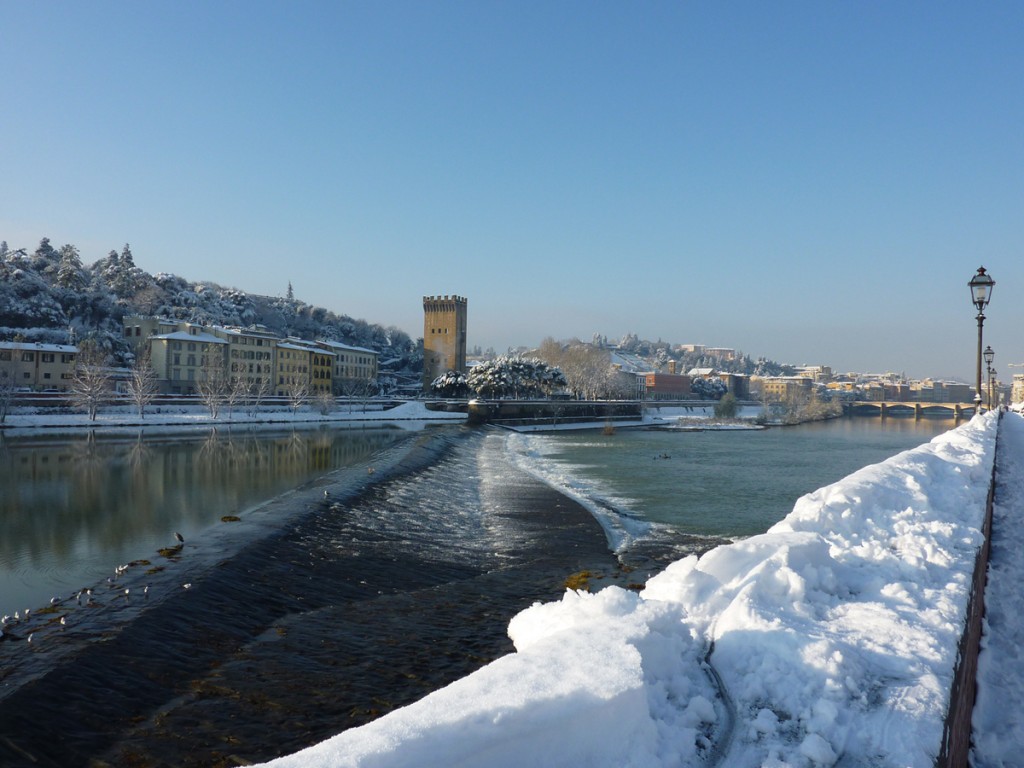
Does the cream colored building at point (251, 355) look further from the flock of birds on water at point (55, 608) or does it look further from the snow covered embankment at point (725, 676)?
the snow covered embankment at point (725, 676)

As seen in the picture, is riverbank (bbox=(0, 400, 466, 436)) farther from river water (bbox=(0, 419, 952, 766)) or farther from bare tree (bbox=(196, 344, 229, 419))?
river water (bbox=(0, 419, 952, 766))

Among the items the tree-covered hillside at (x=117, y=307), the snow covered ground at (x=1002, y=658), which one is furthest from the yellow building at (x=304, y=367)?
the snow covered ground at (x=1002, y=658)

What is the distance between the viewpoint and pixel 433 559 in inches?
484

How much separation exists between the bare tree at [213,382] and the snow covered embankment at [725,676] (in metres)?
50.0

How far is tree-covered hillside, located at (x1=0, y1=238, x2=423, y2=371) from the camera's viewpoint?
63062 millimetres

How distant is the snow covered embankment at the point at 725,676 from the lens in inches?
109

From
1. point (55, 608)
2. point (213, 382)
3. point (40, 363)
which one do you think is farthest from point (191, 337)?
point (55, 608)

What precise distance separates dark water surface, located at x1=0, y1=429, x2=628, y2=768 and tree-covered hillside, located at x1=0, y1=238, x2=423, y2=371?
57968mm

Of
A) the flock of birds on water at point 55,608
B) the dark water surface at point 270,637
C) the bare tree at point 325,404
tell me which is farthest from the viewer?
the bare tree at point 325,404

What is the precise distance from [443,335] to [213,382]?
35.5 m

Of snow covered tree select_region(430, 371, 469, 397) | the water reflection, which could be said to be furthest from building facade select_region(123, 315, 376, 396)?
the water reflection

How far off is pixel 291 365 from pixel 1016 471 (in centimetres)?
6823

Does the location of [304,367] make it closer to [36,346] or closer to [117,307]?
[117,307]

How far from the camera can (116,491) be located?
1967 centimetres
